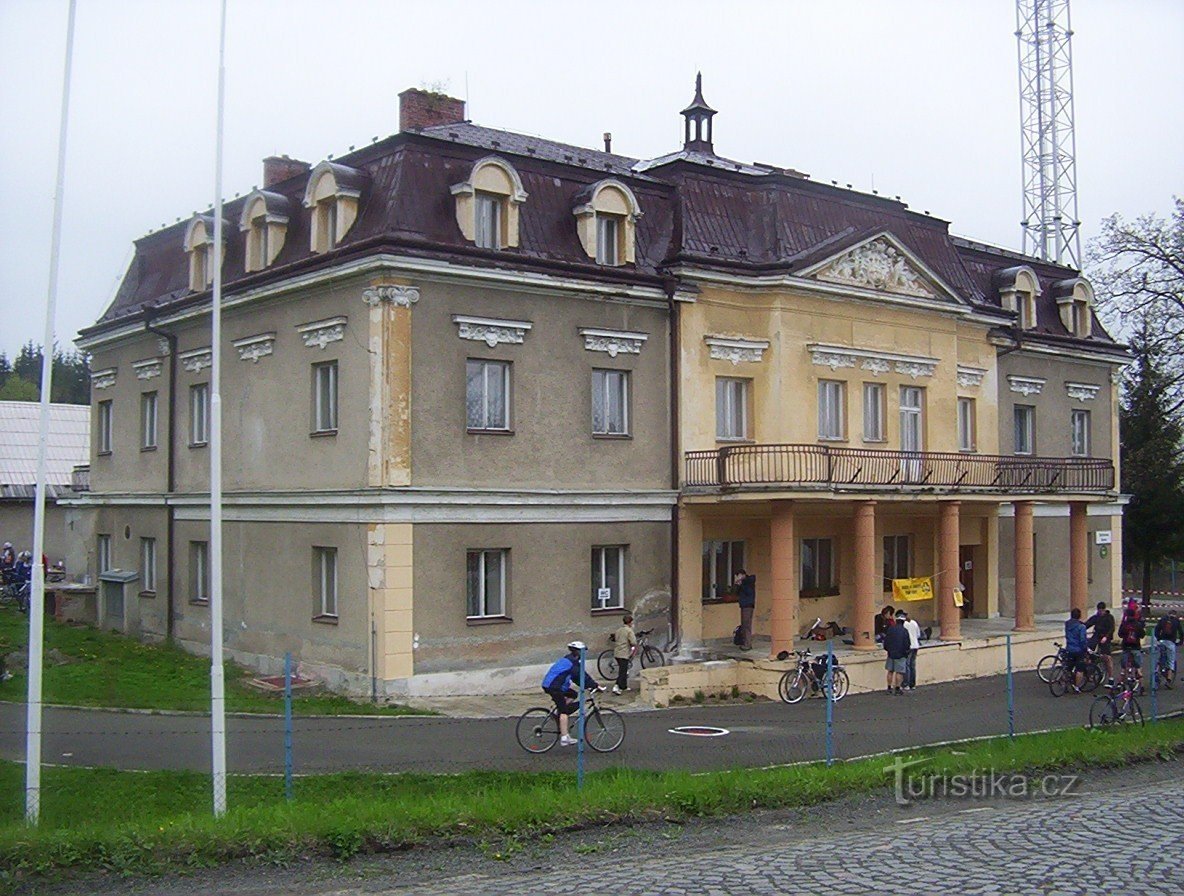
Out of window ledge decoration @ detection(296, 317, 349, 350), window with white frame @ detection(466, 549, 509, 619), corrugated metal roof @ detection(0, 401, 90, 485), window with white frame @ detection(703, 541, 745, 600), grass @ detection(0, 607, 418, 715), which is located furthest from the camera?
corrugated metal roof @ detection(0, 401, 90, 485)

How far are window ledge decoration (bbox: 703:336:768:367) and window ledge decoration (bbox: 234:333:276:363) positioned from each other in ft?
30.5

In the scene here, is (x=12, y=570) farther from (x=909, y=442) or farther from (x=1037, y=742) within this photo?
(x=1037, y=742)

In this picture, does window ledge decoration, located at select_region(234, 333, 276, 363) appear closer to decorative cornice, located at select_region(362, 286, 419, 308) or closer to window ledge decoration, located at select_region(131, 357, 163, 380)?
decorative cornice, located at select_region(362, 286, 419, 308)

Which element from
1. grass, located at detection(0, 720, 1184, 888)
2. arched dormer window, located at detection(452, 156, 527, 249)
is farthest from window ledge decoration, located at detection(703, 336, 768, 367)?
grass, located at detection(0, 720, 1184, 888)

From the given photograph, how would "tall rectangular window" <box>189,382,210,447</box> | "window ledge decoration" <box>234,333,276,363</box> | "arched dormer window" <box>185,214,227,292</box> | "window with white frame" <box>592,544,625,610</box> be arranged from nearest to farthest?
"window with white frame" <box>592,544,625,610</box>, "window ledge decoration" <box>234,333,276,363</box>, "arched dormer window" <box>185,214,227,292</box>, "tall rectangular window" <box>189,382,210,447</box>

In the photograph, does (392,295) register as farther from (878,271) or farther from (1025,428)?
→ (1025,428)

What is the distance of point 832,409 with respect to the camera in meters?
29.6

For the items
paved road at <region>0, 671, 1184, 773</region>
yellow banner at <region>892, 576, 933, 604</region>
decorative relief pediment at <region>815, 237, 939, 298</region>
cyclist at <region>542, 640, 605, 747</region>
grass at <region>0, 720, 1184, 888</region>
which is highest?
decorative relief pediment at <region>815, 237, 939, 298</region>

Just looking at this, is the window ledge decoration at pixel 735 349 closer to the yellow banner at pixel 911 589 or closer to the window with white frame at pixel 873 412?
the window with white frame at pixel 873 412

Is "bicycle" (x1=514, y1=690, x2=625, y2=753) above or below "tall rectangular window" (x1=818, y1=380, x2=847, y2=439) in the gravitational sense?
below

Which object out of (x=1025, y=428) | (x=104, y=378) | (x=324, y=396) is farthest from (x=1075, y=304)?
(x=104, y=378)

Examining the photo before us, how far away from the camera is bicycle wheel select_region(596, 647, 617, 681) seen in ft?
83.9

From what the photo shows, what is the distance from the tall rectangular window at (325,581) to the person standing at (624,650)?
5.52 meters

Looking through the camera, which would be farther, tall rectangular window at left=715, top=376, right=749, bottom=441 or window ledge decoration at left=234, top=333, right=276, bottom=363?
tall rectangular window at left=715, top=376, right=749, bottom=441
